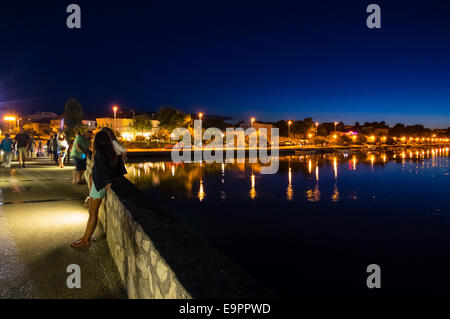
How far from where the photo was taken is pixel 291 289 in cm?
473

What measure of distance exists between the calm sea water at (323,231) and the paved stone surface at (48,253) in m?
2.37

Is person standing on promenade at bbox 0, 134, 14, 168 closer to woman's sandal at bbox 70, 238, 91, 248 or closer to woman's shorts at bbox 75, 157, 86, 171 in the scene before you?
woman's shorts at bbox 75, 157, 86, 171

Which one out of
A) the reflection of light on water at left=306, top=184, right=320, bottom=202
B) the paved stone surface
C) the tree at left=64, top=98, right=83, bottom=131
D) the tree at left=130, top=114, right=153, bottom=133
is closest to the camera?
the paved stone surface

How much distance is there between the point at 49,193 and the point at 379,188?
1366 centimetres

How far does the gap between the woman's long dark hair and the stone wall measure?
0.78m

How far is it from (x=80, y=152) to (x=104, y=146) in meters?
5.70

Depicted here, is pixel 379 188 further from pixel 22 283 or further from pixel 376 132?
pixel 376 132

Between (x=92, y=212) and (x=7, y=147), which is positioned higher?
(x=7, y=147)

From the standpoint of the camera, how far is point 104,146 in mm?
4734

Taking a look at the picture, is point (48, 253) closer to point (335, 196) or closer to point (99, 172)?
point (99, 172)

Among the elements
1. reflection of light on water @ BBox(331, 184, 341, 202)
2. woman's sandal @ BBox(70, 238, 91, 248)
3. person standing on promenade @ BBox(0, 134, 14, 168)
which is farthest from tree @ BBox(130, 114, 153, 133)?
woman's sandal @ BBox(70, 238, 91, 248)

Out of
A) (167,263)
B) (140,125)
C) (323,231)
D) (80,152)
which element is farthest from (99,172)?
(140,125)

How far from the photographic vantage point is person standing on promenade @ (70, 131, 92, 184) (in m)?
8.71

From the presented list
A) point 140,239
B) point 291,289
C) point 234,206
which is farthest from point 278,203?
point 140,239
